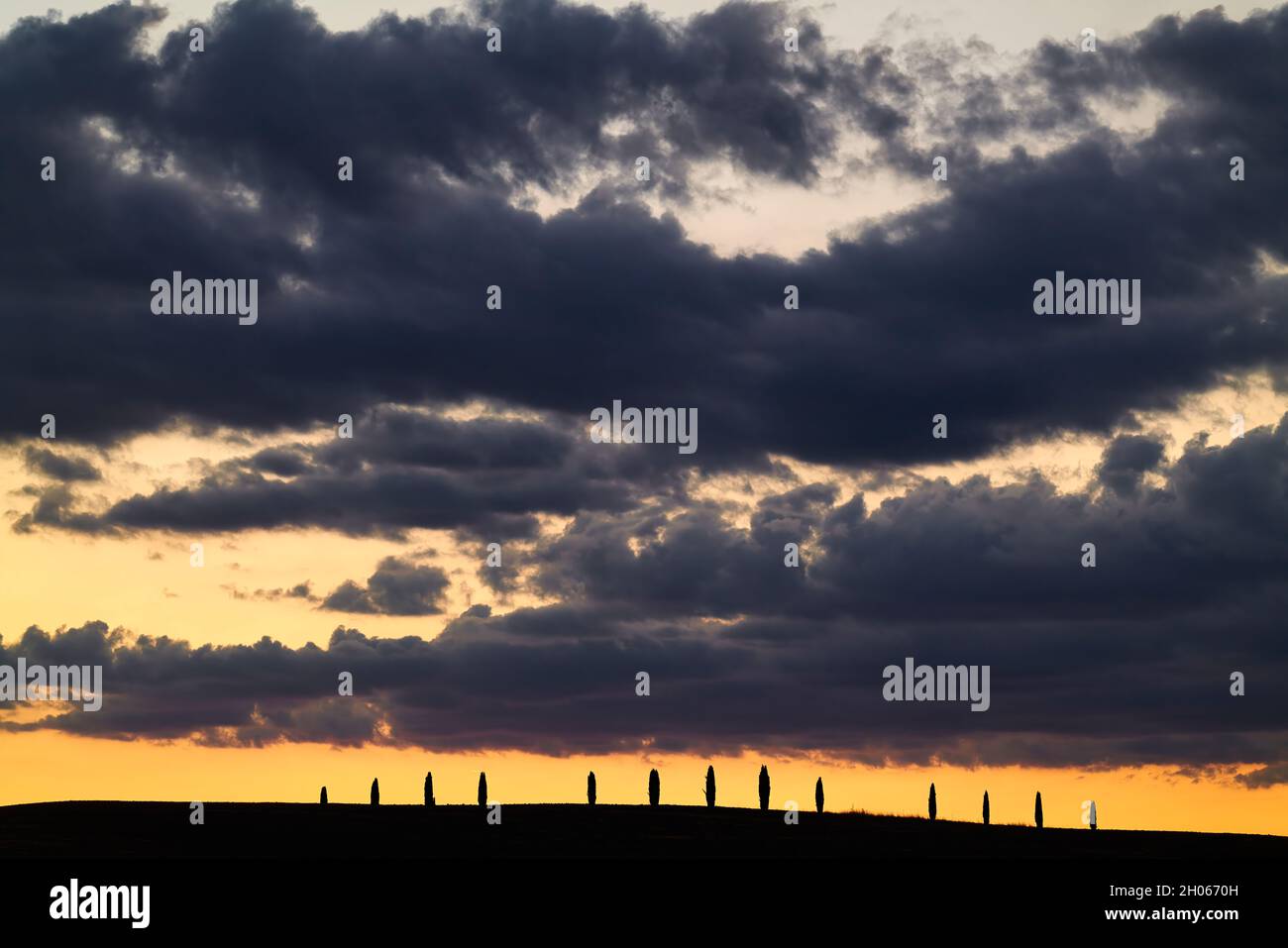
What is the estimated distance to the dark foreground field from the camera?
83.9 meters

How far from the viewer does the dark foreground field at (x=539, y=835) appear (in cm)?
8394

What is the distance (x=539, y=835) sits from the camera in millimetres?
91062
